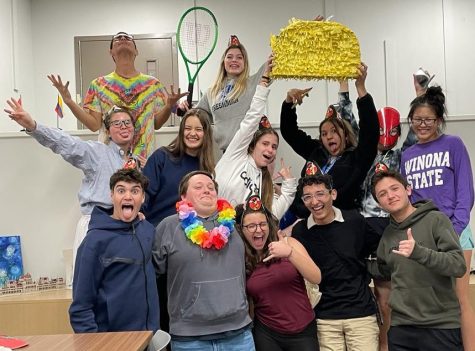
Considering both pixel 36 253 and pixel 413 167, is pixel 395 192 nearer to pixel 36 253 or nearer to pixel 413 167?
pixel 413 167

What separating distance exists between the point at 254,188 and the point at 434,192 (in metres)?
1.07

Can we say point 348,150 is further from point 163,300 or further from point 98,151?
point 98,151

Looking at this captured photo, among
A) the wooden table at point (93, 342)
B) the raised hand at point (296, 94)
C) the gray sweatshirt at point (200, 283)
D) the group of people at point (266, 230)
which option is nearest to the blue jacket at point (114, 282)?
the group of people at point (266, 230)

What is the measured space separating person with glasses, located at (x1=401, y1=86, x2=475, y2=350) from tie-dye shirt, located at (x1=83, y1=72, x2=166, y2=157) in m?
1.76

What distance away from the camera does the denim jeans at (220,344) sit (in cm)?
265

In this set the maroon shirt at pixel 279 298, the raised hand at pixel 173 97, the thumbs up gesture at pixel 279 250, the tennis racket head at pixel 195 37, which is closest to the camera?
the thumbs up gesture at pixel 279 250

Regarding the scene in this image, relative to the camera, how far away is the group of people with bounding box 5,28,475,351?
2.64m

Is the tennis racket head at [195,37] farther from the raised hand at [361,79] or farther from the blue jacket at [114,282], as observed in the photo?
the blue jacket at [114,282]

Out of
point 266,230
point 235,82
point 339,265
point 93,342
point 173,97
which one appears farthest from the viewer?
point 173,97

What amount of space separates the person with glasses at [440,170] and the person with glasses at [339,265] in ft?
1.52

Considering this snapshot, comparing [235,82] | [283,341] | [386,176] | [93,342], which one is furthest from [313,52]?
[93,342]

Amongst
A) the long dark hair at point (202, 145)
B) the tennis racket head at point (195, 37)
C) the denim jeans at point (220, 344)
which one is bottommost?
the denim jeans at point (220, 344)

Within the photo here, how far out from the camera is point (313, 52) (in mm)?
3320

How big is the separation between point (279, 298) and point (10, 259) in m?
2.33
